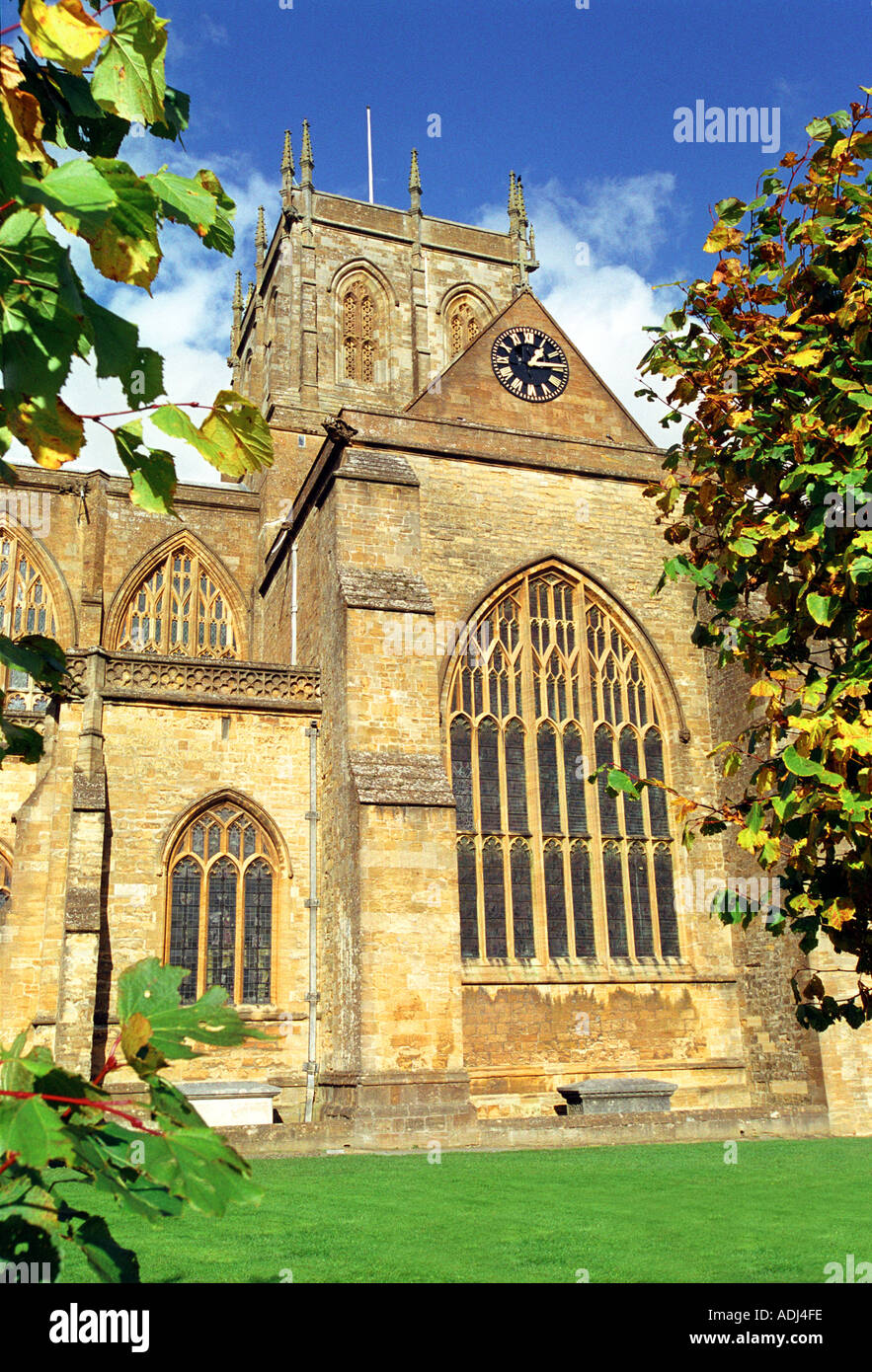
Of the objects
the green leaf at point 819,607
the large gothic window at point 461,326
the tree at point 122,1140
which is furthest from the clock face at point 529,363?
the tree at point 122,1140

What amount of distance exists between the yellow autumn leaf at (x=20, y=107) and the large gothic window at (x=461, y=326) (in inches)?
1356

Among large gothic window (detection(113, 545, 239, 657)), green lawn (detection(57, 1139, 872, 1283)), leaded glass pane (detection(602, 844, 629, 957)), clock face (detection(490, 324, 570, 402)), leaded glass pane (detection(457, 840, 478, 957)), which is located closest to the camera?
green lawn (detection(57, 1139, 872, 1283))

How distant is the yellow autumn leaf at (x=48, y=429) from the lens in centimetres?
224

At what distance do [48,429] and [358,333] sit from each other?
1335 inches

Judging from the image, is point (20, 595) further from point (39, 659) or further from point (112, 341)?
point (112, 341)

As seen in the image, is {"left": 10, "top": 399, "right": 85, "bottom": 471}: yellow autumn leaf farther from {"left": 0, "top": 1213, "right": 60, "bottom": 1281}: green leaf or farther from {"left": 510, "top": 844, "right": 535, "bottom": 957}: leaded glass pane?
{"left": 510, "top": 844, "right": 535, "bottom": 957}: leaded glass pane

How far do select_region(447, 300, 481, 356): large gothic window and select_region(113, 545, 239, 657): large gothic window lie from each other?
13071mm

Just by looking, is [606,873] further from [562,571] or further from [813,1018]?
[813,1018]

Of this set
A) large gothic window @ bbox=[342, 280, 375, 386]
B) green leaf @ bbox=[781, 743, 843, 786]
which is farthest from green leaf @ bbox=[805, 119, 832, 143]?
large gothic window @ bbox=[342, 280, 375, 386]

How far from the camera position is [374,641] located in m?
17.0

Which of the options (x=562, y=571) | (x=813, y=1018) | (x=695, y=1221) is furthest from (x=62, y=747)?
(x=813, y=1018)

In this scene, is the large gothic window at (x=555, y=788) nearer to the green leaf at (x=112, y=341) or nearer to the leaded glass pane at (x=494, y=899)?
the leaded glass pane at (x=494, y=899)

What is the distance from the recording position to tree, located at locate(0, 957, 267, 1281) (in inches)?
65.6

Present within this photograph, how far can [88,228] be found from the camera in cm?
180
